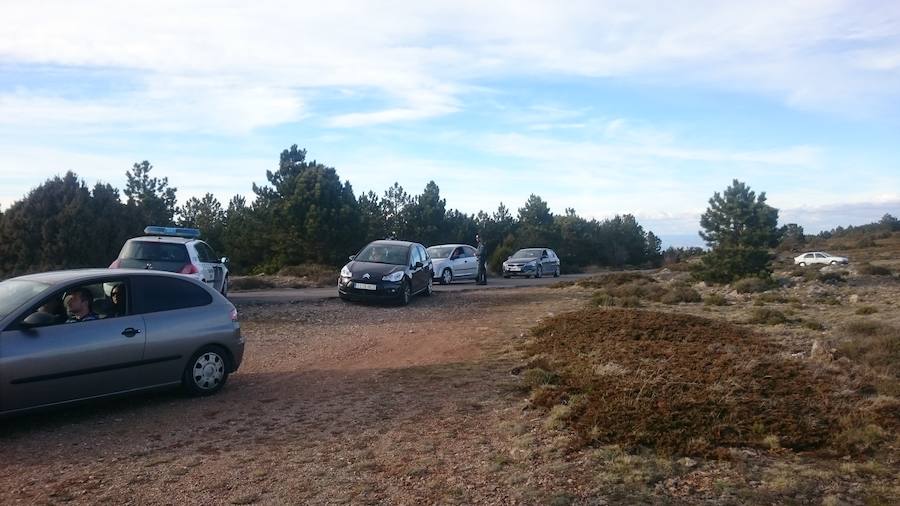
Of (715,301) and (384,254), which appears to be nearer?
(715,301)

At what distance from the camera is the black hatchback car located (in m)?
18.5

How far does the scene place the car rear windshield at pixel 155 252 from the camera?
602 inches

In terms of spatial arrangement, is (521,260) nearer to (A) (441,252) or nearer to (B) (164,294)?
(A) (441,252)

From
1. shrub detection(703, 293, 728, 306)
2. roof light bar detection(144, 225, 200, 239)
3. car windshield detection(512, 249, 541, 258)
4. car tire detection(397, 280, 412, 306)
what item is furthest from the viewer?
car windshield detection(512, 249, 541, 258)

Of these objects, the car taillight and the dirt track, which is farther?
the car taillight

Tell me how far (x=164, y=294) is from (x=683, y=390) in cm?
581

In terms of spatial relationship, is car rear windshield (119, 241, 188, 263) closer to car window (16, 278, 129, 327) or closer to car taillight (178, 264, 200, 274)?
car taillight (178, 264, 200, 274)

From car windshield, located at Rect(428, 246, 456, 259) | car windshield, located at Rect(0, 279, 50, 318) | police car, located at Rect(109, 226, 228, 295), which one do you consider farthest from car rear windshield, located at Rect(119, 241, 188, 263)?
car windshield, located at Rect(428, 246, 456, 259)

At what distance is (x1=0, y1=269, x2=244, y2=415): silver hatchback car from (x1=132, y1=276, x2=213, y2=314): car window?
0.04 ft

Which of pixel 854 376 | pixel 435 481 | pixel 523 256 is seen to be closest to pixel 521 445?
pixel 435 481

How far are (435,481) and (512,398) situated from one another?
282cm

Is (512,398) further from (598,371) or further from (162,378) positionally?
(162,378)

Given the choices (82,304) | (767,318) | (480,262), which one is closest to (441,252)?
(480,262)

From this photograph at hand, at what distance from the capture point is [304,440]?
673 centimetres
